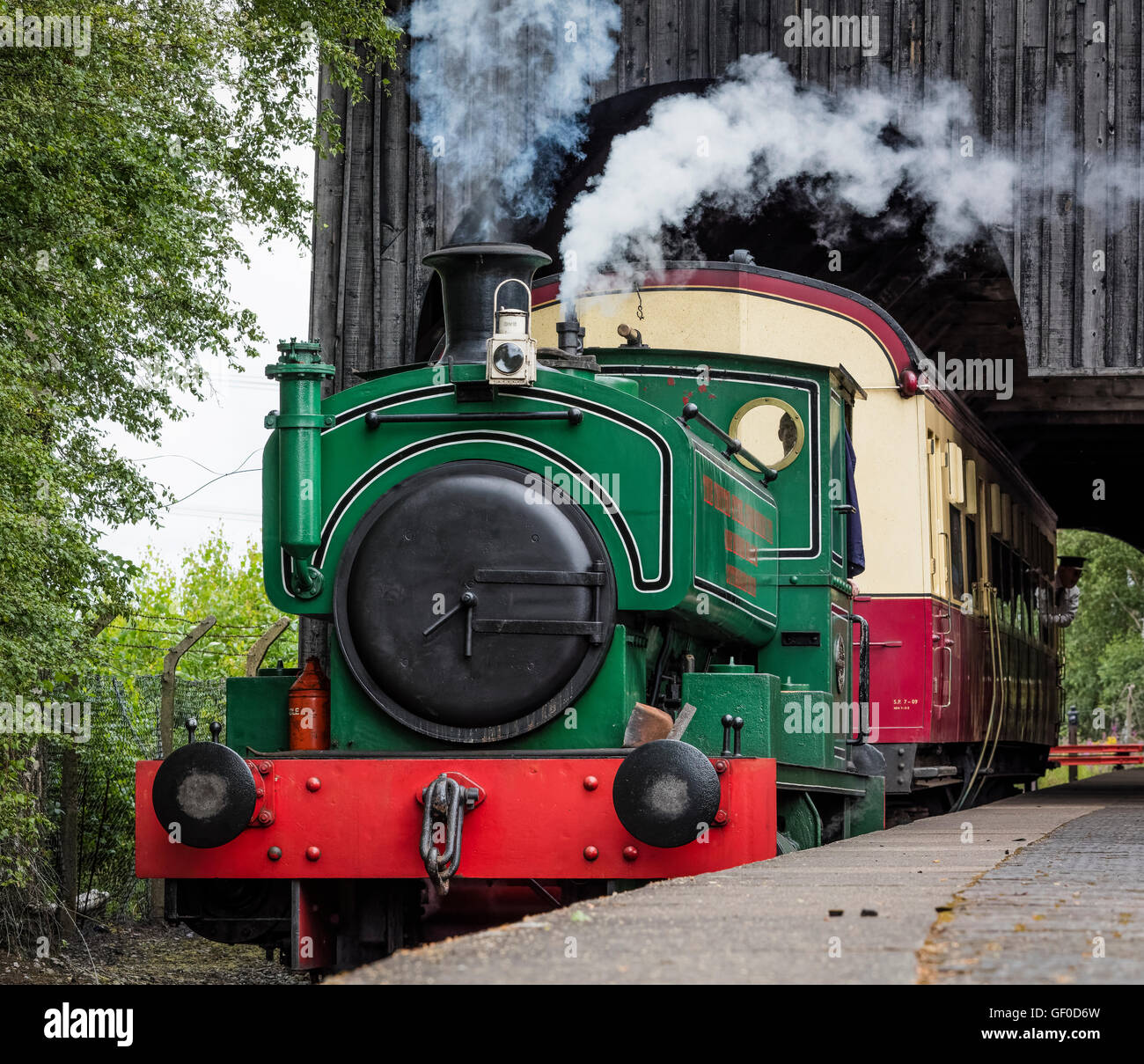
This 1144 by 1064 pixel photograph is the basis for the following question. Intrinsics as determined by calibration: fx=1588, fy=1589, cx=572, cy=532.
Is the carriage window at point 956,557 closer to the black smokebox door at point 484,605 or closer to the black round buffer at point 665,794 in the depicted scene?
the black smokebox door at point 484,605

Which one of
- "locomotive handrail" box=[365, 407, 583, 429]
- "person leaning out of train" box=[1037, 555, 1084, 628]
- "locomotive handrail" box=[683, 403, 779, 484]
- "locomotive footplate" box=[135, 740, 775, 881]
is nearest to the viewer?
"locomotive footplate" box=[135, 740, 775, 881]

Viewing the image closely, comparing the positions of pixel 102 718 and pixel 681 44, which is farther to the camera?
pixel 681 44

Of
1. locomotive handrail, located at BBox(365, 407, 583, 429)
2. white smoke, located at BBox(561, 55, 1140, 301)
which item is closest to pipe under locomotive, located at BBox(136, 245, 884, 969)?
locomotive handrail, located at BBox(365, 407, 583, 429)

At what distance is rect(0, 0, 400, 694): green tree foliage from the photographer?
7992 millimetres

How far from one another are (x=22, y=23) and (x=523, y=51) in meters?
5.24

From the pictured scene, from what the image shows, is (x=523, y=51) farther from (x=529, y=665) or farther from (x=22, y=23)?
(x=529, y=665)

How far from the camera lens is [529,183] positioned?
13.3m

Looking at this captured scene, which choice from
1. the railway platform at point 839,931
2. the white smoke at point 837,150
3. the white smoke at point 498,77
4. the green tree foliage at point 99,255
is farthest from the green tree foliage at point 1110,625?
the railway platform at point 839,931

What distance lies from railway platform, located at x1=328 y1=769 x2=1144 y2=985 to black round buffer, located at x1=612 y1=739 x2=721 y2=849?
0.31 metres

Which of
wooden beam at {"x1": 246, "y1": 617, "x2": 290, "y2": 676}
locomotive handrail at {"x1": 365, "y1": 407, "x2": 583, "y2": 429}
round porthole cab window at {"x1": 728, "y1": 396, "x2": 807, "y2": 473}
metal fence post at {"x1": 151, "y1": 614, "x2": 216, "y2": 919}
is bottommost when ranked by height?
metal fence post at {"x1": 151, "y1": 614, "x2": 216, "y2": 919}

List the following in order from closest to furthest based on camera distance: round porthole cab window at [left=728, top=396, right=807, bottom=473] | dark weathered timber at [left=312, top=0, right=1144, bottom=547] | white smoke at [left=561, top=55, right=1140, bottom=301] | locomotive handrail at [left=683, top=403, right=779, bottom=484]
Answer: locomotive handrail at [left=683, top=403, right=779, bottom=484]
round porthole cab window at [left=728, top=396, right=807, bottom=473]
dark weathered timber at [left=312, top=0, right=1144, bottom=547]
white smoke at [left=561, top=55, right=1140, bottom=301]

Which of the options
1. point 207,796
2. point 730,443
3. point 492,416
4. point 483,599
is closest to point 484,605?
point 483,599

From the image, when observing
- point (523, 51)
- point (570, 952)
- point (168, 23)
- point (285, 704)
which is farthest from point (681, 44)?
point (570, 952)

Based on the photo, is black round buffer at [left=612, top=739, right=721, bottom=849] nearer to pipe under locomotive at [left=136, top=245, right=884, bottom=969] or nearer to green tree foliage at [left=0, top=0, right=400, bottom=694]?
pipe under locomotive at [left=136, top=245, right=884, bottom=969]
